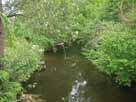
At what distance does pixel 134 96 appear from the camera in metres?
20.2

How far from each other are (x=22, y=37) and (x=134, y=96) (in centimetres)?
928

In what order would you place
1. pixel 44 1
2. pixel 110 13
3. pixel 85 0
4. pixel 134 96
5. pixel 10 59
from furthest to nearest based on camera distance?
pixel 85 0
pixel 110 13
pixel 134 96
pixel 10 59
pixel 44 1

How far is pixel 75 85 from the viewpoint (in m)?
23.7

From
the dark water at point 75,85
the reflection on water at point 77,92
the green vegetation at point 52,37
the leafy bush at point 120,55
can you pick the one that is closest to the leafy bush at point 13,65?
the green vegetation at point 52,37

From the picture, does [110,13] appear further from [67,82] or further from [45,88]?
[45,88]

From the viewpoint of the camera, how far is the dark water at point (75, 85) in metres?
20.6

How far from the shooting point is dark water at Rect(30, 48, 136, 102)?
20.6 metres

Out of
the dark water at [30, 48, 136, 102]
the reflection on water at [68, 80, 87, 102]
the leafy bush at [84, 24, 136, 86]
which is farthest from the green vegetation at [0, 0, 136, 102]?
the reflection on water at [68, 80, 87, 102]

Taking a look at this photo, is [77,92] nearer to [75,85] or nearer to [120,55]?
[75,85]

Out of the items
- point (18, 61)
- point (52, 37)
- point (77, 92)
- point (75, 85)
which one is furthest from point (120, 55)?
point (18, 61)

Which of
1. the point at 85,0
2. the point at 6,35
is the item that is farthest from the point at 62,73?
the point at 85,0

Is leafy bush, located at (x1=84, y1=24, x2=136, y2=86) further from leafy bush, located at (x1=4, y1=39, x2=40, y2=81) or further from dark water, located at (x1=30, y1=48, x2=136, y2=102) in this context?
leafy bush, located at (x1=4, y1=39, x2=40, y2=81)

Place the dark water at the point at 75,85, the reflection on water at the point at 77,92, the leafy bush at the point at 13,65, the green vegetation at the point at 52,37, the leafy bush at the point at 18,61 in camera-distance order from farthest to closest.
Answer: the dark water at the point at 75,85
the reflection on water at the point at 77,92
the leafy bush at the point at 18,61
the leafy bush at the point at 13,65
the green vegetation at the point at 52,37

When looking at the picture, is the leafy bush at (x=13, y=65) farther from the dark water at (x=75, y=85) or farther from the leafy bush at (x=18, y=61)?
the dark water at (x=75, y=85)
